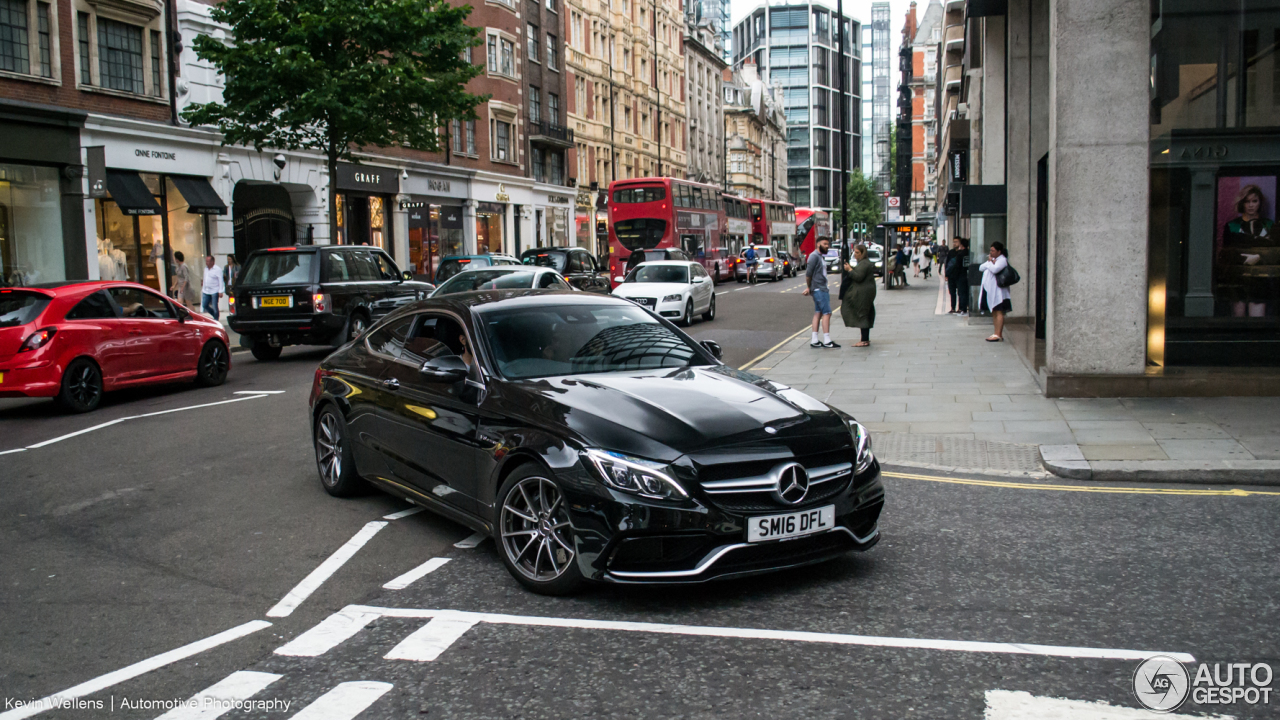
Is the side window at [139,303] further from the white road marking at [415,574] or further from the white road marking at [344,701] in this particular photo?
the white road marking at [344,701]

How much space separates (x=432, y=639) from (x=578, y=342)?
2.08 metres

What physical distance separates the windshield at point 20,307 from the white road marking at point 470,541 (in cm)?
794

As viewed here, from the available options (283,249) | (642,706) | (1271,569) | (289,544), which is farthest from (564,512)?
(283,249)

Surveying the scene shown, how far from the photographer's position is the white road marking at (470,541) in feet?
19.3

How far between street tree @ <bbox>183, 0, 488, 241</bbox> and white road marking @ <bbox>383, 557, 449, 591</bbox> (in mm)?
19765

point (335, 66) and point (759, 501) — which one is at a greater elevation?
point (335, 66)

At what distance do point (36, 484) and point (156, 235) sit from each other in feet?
67.9

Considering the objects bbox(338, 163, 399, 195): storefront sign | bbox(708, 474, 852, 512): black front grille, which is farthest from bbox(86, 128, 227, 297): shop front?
bbox(708, 474, 852, 512): black front grille

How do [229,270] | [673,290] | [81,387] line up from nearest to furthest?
1. [81,387]
2. [673,290]
3. [229,270]

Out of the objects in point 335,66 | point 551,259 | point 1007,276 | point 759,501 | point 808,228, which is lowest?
point 759,501

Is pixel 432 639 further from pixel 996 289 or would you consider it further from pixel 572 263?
pixel 572 263

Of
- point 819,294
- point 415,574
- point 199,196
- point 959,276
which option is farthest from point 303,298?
point 959,276

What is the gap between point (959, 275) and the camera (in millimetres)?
25828

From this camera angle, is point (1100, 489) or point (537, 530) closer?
point (537, 530)
